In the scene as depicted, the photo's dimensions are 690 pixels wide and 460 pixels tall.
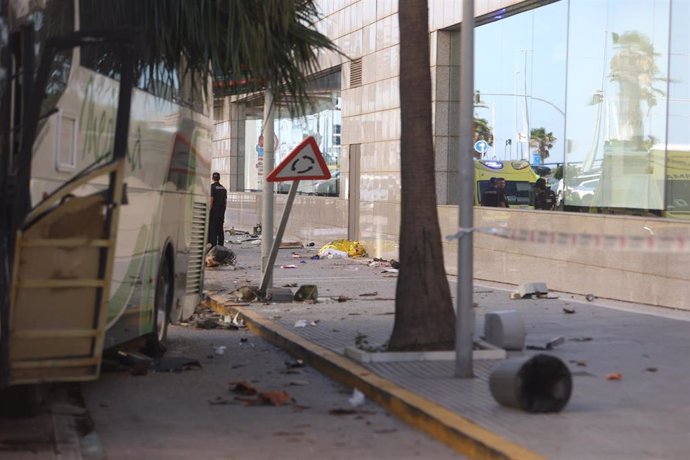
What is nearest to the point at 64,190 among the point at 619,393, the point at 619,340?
the point at 619,393

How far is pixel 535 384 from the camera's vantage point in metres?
8.02

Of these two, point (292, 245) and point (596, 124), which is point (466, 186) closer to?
point (596, 124)

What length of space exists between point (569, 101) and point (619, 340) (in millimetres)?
7403

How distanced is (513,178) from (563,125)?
1.77 m

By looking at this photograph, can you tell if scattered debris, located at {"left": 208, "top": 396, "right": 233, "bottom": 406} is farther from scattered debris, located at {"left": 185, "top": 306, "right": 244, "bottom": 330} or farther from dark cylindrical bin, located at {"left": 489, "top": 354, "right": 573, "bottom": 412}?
scattered debris, located at {"left": 185, "top": 306, "right": 244, "bottom": 330}

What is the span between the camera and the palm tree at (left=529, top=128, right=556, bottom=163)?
1916cm

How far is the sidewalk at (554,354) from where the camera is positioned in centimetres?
712

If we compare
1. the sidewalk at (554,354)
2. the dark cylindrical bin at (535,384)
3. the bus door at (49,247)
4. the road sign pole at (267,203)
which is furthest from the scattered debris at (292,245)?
the bus door at (49,247)

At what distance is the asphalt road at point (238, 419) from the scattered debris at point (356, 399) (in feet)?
0.13

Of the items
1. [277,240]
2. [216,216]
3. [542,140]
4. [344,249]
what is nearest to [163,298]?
[277,240]

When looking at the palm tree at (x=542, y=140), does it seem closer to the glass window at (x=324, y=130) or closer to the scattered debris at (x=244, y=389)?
the glass window at (x=324, y=130)

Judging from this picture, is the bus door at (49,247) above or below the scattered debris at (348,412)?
above

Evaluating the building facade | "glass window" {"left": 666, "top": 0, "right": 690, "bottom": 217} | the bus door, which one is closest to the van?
the building facade

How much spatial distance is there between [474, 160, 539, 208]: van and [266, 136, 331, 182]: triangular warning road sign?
15.2 ft
